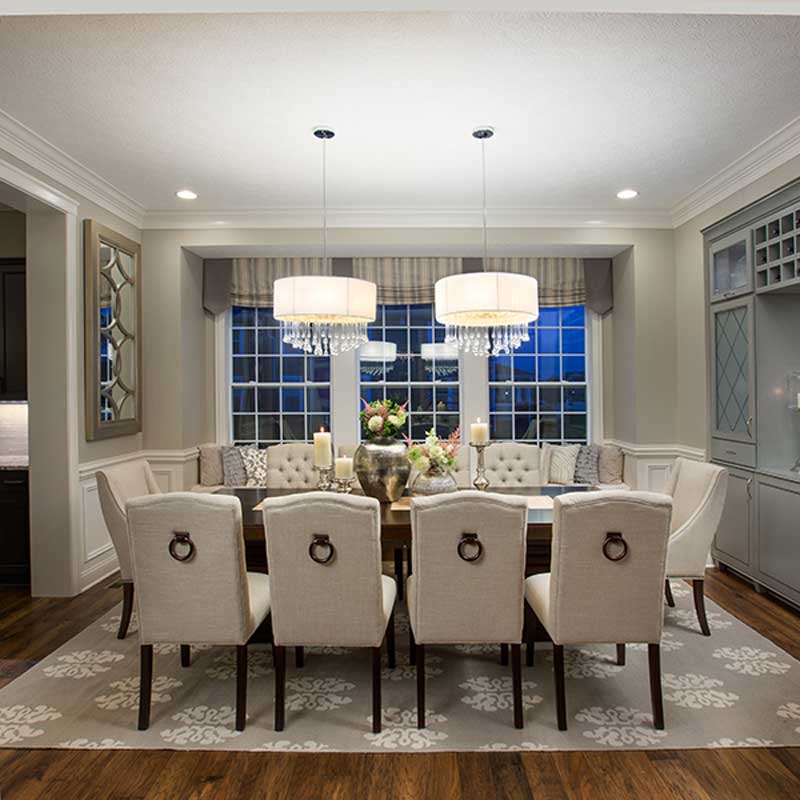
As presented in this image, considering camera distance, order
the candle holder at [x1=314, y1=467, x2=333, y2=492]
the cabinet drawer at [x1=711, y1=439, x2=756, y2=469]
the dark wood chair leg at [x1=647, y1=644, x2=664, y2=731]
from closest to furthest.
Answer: the dark wood chair leg at [x1=647, y1=644, x2=664, y2=731]
the candle holder at [x1=314, y1=467, x2=333, y2=492]
the cabinet drawer at [x1=711, y1=439, x2=756, y2=469]

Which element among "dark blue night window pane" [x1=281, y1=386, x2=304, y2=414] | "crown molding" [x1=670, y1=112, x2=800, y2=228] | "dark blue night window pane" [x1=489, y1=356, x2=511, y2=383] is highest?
"crown molding" [x1=670, y1=112, x2=800, y2=228]

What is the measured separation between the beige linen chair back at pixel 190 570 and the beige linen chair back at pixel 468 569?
68 centimetres

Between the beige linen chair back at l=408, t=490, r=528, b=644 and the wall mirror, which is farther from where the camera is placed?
the wall mirror

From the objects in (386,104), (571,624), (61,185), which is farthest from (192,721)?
(61,185)

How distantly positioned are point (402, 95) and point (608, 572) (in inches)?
92.6

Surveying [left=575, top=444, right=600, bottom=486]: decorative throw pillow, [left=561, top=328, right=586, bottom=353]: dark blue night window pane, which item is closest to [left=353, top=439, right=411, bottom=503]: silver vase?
[left=575, top=444, right=600, bottom=486]: decorative throw pillow

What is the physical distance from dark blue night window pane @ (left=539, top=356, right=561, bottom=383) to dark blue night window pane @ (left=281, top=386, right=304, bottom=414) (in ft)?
7.27

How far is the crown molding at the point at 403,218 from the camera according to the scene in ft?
16.3

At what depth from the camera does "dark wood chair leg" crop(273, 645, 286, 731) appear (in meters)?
2.39

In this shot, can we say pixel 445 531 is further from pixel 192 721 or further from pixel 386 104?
pixel 386 104

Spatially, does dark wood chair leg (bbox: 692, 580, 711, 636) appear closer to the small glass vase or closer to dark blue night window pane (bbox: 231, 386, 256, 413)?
the small glass vase

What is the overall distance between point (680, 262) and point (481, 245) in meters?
1.58

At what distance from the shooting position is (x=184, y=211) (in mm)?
4969

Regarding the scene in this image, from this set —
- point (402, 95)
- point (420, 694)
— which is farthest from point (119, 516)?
point (402, 95)
